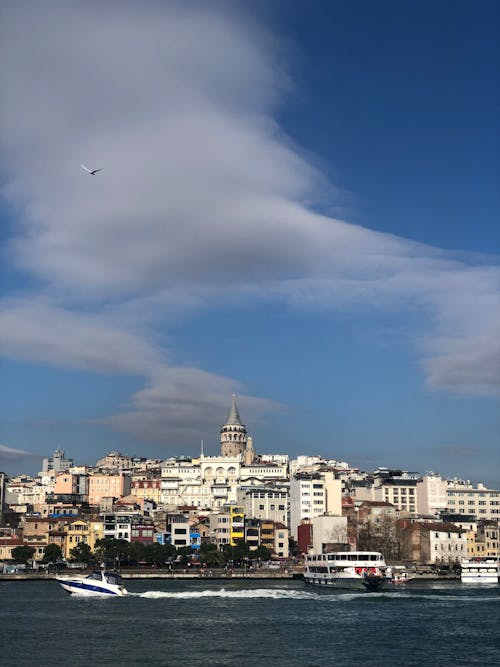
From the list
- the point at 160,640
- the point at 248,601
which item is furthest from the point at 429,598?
the point at 160,640

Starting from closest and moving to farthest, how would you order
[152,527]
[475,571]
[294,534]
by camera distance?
1. [475,571]
2. [152,527]
3. [294,534]

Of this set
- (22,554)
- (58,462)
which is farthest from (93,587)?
(58,462)

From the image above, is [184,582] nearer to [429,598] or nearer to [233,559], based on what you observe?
[233,559]

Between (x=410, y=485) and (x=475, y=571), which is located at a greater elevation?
(x=410, y=485)

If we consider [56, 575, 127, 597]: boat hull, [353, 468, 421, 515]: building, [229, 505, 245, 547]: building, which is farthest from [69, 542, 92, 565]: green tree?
[353, 468, 421, 515]: building

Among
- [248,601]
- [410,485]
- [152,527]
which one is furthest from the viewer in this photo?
[410,485]
